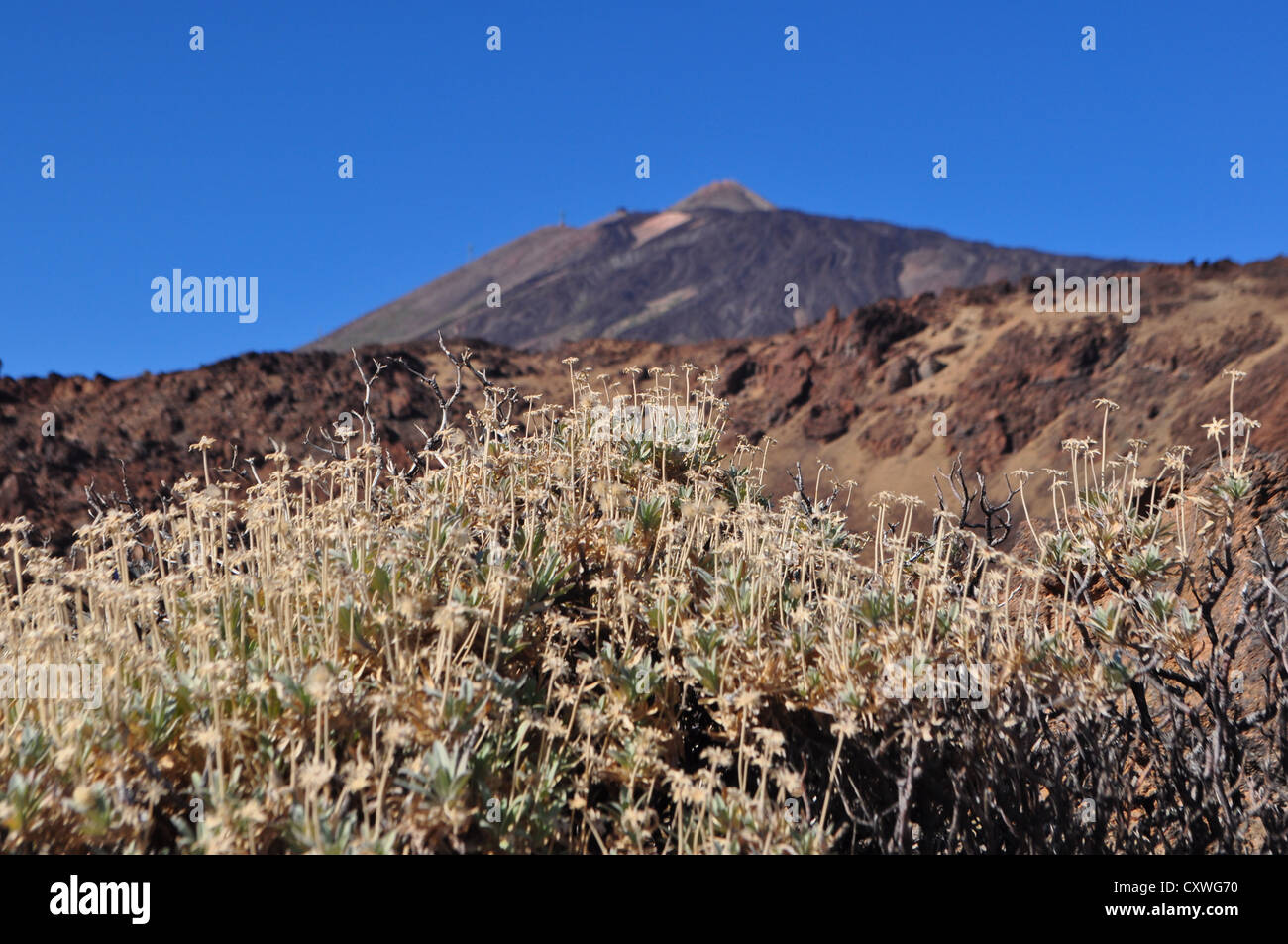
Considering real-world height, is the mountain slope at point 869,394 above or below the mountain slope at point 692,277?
below

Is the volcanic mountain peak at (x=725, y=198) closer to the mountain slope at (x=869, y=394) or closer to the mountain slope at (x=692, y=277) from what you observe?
the mountain slope at (x=692, y=277)

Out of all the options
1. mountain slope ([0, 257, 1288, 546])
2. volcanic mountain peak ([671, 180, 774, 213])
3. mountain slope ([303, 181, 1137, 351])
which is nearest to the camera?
mountain slope ([0, 257, 1288, 546])

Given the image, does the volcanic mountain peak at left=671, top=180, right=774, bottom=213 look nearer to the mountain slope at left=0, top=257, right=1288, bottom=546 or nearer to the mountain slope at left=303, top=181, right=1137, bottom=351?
the mountain slope at left=303, top=181, right=1137, bottom=351

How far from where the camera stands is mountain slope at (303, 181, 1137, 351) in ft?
274

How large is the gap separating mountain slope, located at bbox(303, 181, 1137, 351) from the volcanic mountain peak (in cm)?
2854

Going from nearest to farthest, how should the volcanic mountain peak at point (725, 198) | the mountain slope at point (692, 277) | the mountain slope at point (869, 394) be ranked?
the mountain slope at point (869, 394), the mountain slope at point (692, 277), the volcanic mountain peak at point (725, 198)

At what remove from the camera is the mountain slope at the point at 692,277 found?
3282 inches

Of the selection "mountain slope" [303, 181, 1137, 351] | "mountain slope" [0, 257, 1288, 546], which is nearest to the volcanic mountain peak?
"mountain slope" [303, 181, 1137, 351]

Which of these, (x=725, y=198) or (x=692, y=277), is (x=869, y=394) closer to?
(x=692, y=277)

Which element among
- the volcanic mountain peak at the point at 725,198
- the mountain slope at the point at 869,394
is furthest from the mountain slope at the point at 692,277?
the mountain slope at the point at 869,394

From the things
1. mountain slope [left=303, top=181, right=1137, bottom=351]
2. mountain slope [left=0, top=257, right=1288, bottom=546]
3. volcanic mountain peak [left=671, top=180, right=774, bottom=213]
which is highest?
volcanic mountain peak [left=671, top=180, right=774, bottom=213]

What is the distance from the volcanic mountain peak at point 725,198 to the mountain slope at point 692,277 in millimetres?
28539
